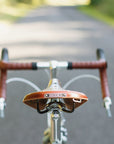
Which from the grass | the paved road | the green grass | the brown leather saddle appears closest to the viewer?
the brown leather saddle

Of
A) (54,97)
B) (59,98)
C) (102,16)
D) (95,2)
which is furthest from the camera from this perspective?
(95,2)

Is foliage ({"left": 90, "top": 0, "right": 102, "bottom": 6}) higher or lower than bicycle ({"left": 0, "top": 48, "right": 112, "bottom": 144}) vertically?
higher

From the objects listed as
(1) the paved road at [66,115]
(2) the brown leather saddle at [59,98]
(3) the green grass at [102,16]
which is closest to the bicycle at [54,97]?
(2) the brown leather saddle at [59,98]

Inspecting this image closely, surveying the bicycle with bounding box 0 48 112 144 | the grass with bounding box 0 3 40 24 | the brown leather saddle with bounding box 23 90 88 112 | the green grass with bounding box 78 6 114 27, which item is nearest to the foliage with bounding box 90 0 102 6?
the green grass with bounding box 78 6 114 27

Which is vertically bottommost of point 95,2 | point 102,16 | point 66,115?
point 66,115

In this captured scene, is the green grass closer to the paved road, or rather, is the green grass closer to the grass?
the grass

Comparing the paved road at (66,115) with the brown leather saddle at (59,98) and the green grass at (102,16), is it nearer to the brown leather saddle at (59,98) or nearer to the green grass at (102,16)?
the brown leather saddle at (59,98)

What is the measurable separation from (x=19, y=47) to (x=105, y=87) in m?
8.28

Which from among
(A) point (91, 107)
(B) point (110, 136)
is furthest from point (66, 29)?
(B) point (110, 136)

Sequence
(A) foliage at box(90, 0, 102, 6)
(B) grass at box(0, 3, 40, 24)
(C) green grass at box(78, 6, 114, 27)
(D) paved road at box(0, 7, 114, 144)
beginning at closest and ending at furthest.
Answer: (D) paved road at box(0, 7, 114, 144) → (C) green grass at box(78, 6, 114, 27) → (B) grass at box(0, 3, 40, 24) → (A) foliage at box(90, 0, 102, 6)

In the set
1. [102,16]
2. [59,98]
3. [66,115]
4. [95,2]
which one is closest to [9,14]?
[102,16]

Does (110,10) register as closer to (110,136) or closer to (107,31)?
(107,31)

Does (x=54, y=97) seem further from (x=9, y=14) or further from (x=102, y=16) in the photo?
(x=9, y=14)

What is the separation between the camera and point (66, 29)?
15.6 m
